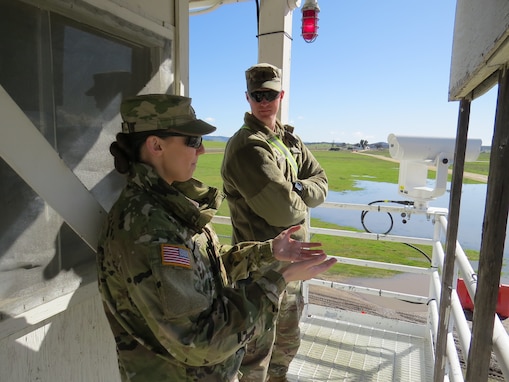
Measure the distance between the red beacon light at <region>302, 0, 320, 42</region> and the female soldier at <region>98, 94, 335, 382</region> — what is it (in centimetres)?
216

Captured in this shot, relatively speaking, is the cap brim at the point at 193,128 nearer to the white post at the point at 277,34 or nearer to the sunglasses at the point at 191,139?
the sunglasses at the point at 191,139

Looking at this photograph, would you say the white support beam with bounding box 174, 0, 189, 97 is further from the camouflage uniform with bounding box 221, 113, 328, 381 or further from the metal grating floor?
the metal grating floor

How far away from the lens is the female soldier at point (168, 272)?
0.95 m

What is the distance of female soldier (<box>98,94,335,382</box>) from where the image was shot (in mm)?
954

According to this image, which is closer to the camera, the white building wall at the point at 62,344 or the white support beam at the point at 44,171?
the white support beam at the point at 44,171

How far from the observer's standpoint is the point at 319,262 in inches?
47.0

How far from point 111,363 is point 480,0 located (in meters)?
1.90

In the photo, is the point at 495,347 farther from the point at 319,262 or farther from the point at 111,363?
the point at 111,363

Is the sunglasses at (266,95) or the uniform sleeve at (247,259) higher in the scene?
the sunglasses at (266,95)

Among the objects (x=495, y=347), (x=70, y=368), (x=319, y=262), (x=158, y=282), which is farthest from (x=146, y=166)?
(x=495, y=347)

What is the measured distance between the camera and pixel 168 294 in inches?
36.2

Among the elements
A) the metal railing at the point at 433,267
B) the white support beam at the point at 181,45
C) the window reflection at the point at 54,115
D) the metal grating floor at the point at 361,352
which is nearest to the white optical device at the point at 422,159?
the metal railing at the point at 433,267

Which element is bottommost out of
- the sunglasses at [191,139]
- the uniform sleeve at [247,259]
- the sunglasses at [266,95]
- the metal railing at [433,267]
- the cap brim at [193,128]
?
the metal railing at [433,267]

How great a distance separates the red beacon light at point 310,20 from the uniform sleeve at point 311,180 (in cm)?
110
